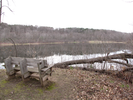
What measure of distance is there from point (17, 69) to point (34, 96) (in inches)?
64.4

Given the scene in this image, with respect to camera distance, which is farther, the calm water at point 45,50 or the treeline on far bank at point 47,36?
the treeline on far bank at point 47,36

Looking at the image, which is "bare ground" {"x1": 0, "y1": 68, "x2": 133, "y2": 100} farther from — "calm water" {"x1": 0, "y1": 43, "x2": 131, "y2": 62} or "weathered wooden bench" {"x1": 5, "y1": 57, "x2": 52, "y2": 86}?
"calm water" {"x1": 0, "y1": 43, "x2": 131, "y2": 62}

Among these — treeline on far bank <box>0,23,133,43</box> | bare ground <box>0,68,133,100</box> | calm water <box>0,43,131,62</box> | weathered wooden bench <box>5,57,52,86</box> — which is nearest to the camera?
bare ground <box>0,68,133,100</box>

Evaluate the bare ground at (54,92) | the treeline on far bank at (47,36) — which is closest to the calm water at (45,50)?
the treeline on far bank at (47,36)

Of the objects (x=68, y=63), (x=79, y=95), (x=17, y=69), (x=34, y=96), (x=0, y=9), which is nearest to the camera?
(x=34, y=96)

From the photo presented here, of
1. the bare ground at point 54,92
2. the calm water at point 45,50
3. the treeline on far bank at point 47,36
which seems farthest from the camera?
the treeline on far bank at point 47,36

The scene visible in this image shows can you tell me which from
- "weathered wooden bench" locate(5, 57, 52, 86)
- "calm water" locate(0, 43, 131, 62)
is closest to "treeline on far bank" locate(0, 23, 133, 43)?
"calm water" locate(0, 43, 131, 62)

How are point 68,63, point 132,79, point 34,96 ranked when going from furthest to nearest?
point 68,63, point 132,79, point 34,96

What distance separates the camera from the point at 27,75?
13.0 feet

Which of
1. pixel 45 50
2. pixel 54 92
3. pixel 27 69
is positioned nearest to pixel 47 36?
pixel 45 50

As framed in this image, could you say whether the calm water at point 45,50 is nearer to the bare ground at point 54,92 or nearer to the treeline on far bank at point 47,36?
the treeline on far bank at point 47,36

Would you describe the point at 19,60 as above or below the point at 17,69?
above

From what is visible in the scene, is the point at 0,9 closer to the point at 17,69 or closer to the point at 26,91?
the point at 17,69

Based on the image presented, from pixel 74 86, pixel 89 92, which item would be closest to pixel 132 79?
pixel 89 92
